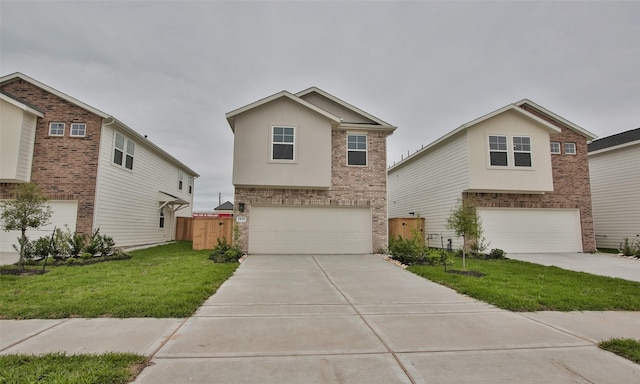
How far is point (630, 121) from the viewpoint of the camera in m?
22.2

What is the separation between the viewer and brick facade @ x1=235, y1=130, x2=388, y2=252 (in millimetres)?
13930

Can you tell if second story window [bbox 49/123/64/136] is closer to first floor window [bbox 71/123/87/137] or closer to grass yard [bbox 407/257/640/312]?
first floor window [bbox 71/123/87/137]

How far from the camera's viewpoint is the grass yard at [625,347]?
3696 mm

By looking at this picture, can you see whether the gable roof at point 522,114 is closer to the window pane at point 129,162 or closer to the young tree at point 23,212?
the window pane at point 129,162

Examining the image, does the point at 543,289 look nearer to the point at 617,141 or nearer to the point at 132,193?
the point at 617,141

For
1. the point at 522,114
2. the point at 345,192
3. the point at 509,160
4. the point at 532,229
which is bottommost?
the point at 532,229

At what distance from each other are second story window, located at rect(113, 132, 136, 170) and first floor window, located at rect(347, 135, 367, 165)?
33.7 ft

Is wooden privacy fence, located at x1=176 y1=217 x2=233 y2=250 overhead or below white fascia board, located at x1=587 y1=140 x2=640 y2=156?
below

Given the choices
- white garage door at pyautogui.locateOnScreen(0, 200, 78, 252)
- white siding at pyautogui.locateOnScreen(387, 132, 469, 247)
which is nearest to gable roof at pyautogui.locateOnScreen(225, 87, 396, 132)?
white siding at pyautogui.locateOnScreen(387, 132, 469, 247)

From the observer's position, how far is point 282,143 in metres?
13.8

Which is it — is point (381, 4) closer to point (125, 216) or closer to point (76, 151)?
point (76, 151)

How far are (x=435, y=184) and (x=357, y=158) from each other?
530cm

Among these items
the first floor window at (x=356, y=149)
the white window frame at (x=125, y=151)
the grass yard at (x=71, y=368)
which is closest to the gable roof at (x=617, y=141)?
the first floor window at (x=356, y=149)

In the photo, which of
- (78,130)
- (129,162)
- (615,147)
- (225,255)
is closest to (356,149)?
(225,255)
